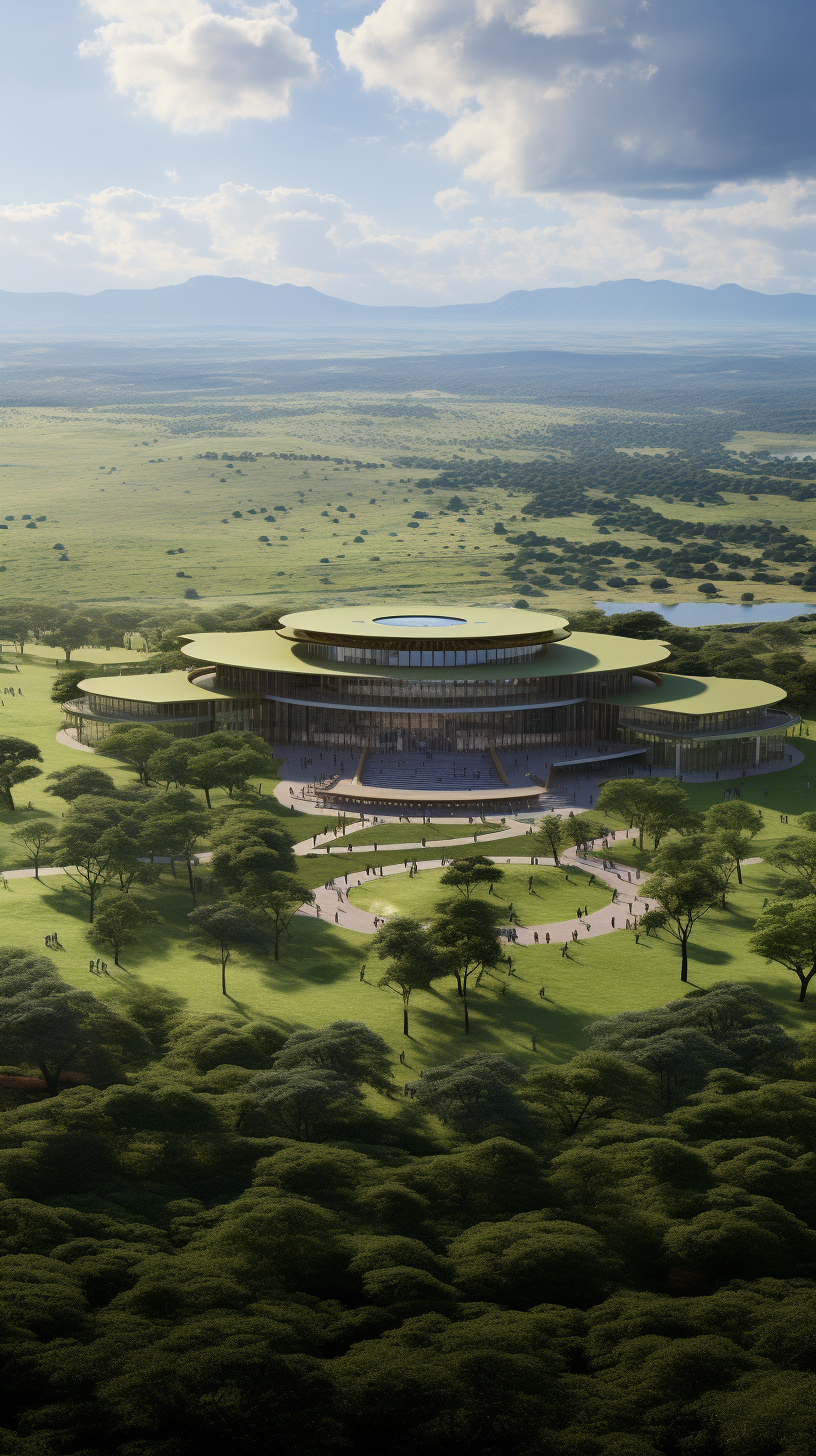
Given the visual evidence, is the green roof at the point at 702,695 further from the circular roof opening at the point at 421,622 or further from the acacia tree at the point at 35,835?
the acacia tree at the point at 35,835

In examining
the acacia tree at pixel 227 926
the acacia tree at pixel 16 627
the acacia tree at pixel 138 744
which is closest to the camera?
the acacia tree at pixel 227 926

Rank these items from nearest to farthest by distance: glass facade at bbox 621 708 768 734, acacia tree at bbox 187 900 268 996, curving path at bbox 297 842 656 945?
acacia tree at bbox 187 900 268 996 → curving path at bbox 297 842 656 945 → glass facade at bbox 621 708 768 734

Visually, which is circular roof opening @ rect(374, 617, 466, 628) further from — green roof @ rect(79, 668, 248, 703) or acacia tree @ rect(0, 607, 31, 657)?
acacia tree @ rect(0, 607, 31, 657)

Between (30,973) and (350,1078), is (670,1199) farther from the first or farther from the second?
(30,973)

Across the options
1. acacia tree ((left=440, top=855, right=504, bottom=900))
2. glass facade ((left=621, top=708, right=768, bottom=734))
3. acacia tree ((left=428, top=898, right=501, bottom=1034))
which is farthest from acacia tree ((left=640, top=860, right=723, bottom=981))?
glass facade ((left=621, top=708, right=768, bottom=734))

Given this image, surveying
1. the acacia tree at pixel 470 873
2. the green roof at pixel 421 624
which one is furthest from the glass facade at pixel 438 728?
the acacia tree at pixel 470 873

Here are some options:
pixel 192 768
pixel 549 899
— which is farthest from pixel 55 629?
pixel 549 899
